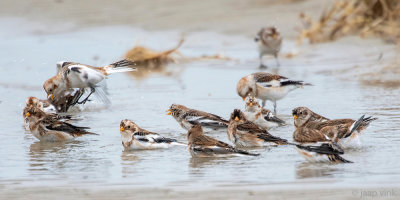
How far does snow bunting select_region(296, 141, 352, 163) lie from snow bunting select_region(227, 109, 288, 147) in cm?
84

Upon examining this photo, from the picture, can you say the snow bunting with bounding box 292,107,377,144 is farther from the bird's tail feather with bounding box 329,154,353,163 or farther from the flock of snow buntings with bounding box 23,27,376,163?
the bird's tail feather with bounding box 329,154,353,163

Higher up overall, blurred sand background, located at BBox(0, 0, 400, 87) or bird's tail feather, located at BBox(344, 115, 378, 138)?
blurred sand background, located at BBox(0, 0, 400, 87)

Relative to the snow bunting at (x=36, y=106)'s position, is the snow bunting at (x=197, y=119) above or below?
below

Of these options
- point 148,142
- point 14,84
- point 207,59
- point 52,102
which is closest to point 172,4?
point 207,59

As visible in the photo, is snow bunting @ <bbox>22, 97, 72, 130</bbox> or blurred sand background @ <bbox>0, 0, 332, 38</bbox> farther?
blurred sand background @ <bbox>0, 0, 332, 38</bbox>

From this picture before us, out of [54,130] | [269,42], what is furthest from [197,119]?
[269,42]

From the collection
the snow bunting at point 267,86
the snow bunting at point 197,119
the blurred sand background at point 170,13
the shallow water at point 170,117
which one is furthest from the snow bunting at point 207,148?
the blurred sand background at point 170,13

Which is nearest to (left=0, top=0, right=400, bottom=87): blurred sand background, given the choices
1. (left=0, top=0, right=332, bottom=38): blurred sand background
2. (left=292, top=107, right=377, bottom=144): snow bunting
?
(left=0, top=0, right=332, bottom=38): blurred sand background

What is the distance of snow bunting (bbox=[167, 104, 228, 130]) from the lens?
33.8ft

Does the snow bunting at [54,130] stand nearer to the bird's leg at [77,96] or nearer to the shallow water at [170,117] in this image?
the shallow water at [170,117]

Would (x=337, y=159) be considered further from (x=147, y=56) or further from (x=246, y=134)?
(x=147, y=56)

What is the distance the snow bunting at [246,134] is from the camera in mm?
8984

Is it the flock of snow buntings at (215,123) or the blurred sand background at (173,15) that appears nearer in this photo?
the flock of snow buntings at (215,123)

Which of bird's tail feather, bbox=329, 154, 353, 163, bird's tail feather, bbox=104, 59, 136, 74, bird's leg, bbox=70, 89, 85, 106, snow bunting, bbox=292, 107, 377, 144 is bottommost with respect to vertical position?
bird's tail feather, bbox=329, 154, 353, 163
